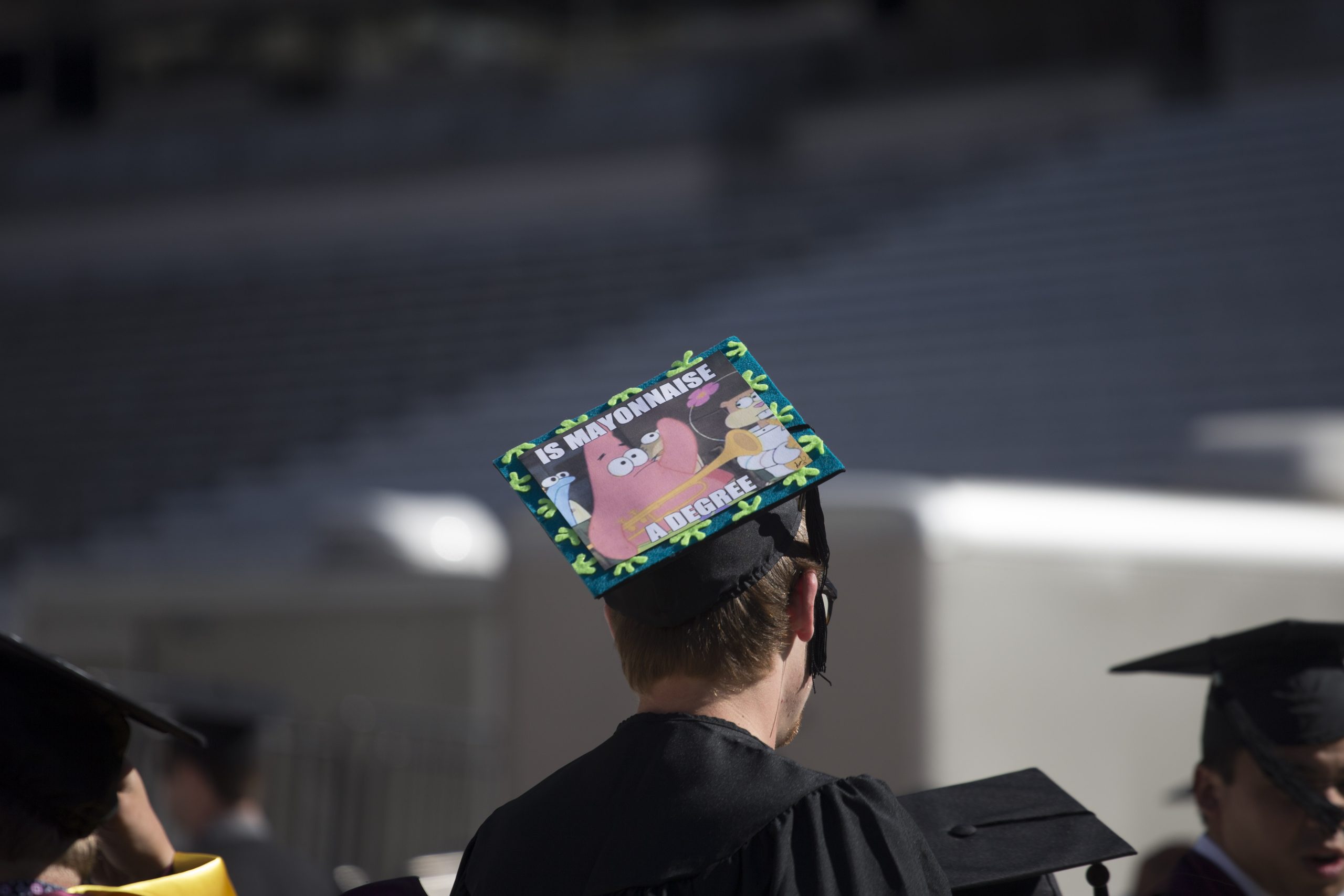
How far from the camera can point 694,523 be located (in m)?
1.72

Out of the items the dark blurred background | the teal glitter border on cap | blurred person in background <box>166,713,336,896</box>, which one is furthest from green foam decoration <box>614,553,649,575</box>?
the dark blurred background

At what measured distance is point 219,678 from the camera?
8.38 m

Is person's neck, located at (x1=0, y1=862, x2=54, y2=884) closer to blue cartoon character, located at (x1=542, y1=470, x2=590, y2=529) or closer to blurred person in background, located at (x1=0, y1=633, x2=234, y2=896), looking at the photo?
blurred person in background, located at (x1=0, y1=633, x2=234, y2=896)

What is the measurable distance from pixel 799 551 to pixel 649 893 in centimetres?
43

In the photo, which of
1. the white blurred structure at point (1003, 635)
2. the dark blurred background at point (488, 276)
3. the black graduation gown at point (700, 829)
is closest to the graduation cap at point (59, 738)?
the black graduation gown at point (700, 829)

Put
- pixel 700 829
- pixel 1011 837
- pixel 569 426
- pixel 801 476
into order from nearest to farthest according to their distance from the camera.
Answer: pixel 700 829 < pixel 801 476 < pixel 569 426 < pixel 1011 837

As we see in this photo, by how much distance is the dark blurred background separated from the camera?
8586 millimetres

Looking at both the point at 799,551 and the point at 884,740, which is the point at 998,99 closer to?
the point at 884,740

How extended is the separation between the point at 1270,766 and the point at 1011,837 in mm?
642

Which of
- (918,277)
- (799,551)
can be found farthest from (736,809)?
(918,277)

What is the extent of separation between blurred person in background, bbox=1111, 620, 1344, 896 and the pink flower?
1.11 m

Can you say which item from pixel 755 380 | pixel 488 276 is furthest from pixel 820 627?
pixel 488 276

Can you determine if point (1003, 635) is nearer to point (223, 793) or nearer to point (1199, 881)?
point (1199, 881)

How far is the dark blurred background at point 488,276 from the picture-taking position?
859 centimetres
